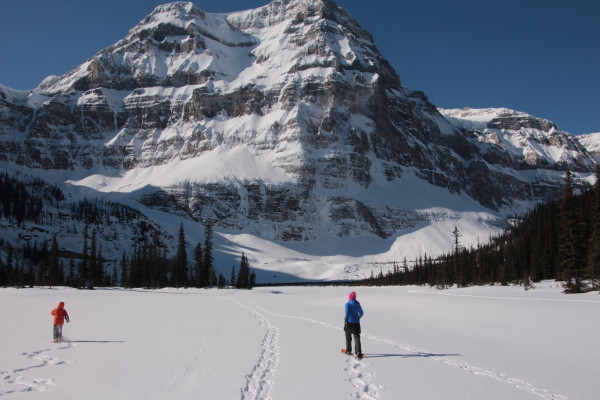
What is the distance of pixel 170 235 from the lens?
171 metres

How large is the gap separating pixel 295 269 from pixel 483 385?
170 metres

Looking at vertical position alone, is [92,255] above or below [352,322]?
above

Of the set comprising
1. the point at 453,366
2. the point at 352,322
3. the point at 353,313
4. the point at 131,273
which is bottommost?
the point at 131,273

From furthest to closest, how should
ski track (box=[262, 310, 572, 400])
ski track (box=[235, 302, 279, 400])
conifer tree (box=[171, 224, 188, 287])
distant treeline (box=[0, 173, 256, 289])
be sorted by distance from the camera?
conifer tree (box=[171, 224, 188, 287]), distant treeline (box=[0, 173, 256, 289]), ski track (box=[262, 310, 572, 400]), ski track (box=[235, 302, 279, 400])

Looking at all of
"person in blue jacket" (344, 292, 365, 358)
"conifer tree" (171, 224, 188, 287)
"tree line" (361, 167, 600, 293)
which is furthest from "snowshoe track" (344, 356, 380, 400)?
"conifer tree" (171, 224, 188, 287)

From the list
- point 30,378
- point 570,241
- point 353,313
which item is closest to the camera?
point 30,378

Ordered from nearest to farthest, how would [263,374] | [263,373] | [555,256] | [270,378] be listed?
[270,378], [263,374], [263,373], [555,256]

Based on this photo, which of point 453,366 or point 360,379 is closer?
point 360,379

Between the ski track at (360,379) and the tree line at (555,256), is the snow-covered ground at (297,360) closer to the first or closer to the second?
the ski track at (360,379)

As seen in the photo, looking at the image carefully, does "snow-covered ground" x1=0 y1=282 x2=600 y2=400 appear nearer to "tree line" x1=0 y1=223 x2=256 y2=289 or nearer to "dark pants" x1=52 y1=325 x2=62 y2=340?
"dark pants" x1=52 y1=325 x2=62 y2=340

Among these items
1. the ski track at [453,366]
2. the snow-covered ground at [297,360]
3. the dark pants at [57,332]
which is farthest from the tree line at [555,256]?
the dark pants at [57,332]

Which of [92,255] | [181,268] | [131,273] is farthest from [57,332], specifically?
[131,273]

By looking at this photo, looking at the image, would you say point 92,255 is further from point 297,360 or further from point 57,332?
point 297,360

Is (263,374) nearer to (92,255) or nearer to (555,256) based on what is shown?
(555,256)
